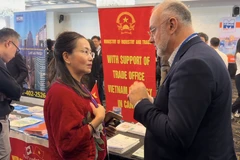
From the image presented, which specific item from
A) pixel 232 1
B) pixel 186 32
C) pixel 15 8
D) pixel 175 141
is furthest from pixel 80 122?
pixel 232 1

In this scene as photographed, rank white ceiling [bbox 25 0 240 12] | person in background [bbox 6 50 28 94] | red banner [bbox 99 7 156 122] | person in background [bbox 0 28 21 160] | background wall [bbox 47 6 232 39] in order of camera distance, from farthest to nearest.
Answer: background wall [bbox 47 6 232 39] < white ceiling [bbox 25 0 240 12] < person in background [bbox 6 50 28 94] < red banner [bbox 99 7 156 122] < person in background [bbox 0 28 21 160]

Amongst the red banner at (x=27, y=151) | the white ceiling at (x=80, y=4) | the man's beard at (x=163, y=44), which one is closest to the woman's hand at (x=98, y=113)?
the man's beard at (x=163, y=44)

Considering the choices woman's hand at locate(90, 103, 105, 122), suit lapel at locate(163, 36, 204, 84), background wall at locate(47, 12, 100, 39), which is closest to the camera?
suit lapel at locate(163, 36, 204, 84)

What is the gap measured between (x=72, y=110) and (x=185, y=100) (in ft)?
1.71

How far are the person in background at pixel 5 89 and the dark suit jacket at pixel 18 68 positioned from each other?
4.32 ft

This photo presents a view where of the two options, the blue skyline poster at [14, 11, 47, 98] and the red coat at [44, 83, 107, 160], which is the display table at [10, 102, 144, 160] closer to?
the red coat at [44, 83, 107, 160]

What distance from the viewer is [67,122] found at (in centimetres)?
110

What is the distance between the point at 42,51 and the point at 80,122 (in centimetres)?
196

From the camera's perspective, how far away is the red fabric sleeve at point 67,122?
43.4 inches

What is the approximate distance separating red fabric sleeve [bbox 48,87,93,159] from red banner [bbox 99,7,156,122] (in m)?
1.06

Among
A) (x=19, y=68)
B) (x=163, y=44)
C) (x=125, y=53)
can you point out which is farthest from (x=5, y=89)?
(x=19, y=68)

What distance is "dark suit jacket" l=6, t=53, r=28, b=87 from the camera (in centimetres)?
312

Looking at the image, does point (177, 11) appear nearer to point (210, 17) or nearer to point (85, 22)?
point (210, 17)

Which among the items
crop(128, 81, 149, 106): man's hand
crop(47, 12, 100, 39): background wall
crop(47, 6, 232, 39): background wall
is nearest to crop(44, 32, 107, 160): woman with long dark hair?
crop(128, 81, 149, 106): man's hand
